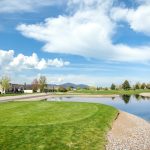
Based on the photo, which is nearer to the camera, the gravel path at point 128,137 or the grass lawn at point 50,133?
the grass lawn at point 50,133

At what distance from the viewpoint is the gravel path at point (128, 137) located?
24219 millimetres

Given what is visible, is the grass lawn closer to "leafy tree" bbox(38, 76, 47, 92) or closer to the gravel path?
the gravel path

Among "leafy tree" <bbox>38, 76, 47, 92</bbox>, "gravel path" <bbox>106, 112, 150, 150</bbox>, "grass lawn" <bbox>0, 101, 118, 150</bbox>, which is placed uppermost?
"leafy tree" <bbox>38, 76, 47, 92</bbox>

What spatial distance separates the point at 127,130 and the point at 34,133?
39.6ft

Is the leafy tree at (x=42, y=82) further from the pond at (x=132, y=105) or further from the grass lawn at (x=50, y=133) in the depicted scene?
the grass lawn at (x=50, y=133)

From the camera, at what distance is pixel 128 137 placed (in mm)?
28281

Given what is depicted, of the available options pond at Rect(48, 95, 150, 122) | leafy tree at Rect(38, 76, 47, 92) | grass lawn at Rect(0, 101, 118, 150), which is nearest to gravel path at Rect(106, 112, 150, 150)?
grass lawn at Rect(0, 101, 118, 150)

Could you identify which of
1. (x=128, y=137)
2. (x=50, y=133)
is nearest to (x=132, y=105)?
(x=128, y=137)

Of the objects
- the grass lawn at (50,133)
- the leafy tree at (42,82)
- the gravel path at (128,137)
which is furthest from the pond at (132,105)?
the leafy tree at (42,82)

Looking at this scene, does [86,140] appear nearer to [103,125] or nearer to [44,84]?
[103,125]

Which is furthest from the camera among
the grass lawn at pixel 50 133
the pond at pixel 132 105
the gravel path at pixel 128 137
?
the pond at pixel 132 105

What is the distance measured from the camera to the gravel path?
24219 millimetres

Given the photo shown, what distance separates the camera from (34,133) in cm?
2525

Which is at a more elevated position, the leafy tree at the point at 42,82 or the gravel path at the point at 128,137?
the leafy tree at the point at 42,82
